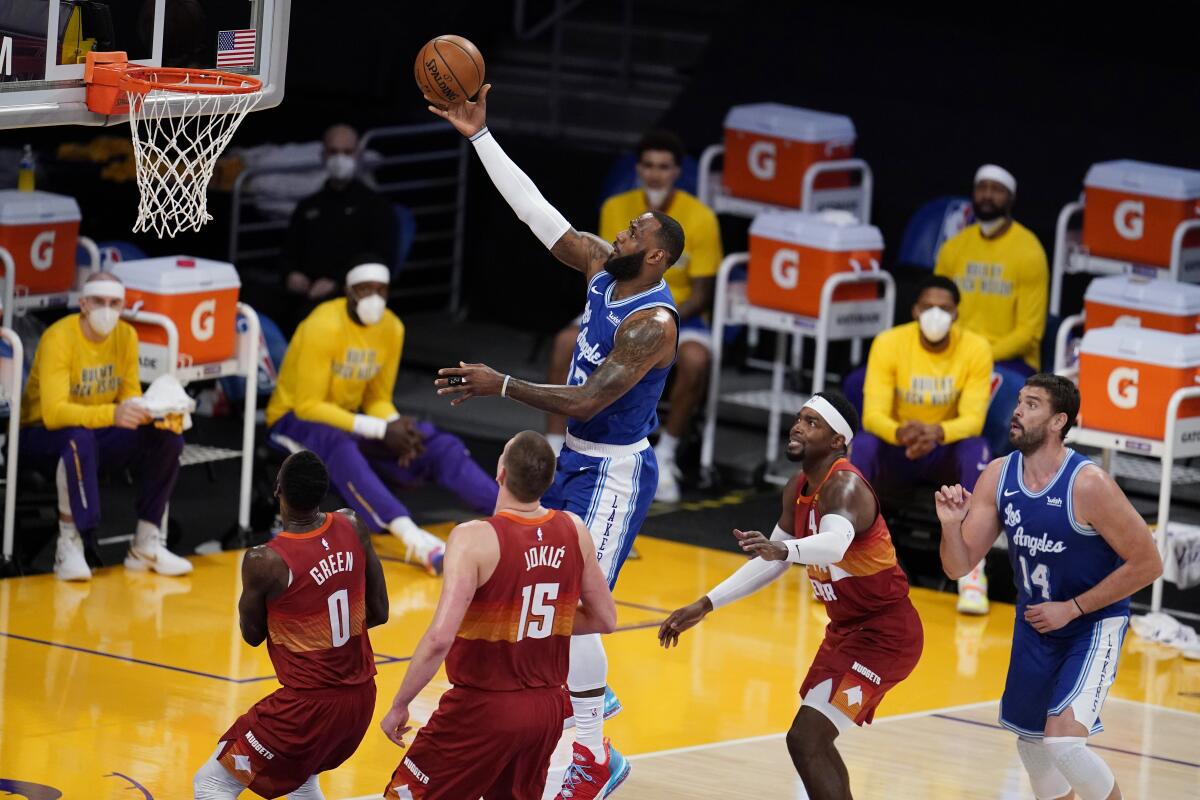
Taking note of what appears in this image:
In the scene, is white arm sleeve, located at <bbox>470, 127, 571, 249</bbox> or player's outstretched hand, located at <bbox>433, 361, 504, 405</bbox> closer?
player's outstretched hand, located at <bbox>433, 361, 504, 405</bbox>

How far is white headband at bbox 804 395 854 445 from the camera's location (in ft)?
24.7

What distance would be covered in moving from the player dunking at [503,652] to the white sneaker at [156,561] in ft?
14.8

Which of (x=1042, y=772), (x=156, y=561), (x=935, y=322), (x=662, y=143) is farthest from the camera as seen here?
(x=662, y=143)

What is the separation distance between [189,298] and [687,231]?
3.27 metres

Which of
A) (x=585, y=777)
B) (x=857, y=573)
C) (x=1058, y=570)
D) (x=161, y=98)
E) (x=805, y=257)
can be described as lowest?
(x=585, y=777)

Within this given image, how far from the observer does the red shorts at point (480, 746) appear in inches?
260

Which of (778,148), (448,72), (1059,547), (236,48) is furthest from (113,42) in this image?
(778,148)

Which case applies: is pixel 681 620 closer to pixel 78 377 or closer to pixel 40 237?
pixel 78 377

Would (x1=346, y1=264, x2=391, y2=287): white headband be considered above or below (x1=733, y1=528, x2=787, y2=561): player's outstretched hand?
above

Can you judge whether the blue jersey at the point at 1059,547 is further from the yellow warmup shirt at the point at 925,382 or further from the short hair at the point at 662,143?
the short hair at the point at 662,143

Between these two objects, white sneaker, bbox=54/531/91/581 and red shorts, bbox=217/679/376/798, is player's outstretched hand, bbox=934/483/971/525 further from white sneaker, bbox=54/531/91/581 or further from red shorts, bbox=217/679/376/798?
white sneaker, bbox=54/531/91/581

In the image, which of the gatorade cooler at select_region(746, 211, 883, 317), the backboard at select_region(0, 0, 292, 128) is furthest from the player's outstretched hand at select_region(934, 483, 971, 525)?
the gatorade cooler at select_region(746, 211, 883, 317)

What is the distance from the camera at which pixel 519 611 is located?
6.61 m

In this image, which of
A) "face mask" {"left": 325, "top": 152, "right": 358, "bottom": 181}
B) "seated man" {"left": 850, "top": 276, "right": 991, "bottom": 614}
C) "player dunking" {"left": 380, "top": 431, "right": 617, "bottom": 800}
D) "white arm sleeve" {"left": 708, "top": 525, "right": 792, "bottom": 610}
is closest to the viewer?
"player dunking" {"left": 380, "top": 431, "right": 617, "bottom": 800}
